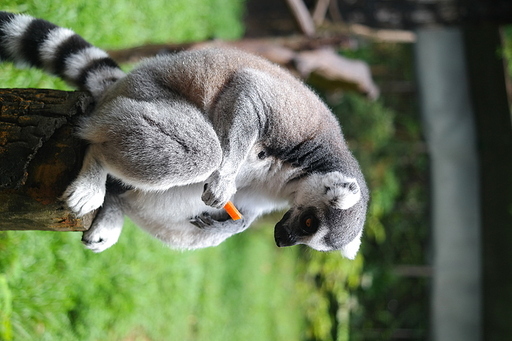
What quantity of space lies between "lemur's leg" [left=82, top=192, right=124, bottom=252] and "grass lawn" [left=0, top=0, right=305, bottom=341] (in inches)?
35.0

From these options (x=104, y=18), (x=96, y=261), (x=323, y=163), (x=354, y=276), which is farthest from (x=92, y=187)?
(x=354, y=276)

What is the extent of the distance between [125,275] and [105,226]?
8.12ft

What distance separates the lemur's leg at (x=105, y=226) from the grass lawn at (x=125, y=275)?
888 mm

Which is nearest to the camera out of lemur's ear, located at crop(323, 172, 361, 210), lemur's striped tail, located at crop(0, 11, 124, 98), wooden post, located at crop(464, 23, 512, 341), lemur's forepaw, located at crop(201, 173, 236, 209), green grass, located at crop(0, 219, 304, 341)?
lemur's forepaw, located at crop(201, 173, 236, 209)

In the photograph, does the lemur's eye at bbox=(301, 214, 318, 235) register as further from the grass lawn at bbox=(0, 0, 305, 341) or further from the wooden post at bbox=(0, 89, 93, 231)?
the grass lawn at bbox=(0, 0, 305, 341)

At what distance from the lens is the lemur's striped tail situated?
233cm

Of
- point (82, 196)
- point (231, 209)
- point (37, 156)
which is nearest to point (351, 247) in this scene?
point (231, 209)

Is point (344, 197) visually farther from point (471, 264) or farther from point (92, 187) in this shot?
point (471, 264)

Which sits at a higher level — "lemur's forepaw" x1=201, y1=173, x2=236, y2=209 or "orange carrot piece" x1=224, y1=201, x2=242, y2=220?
"lemur's forepaw" x1=201, y1=173, x2=236, y2=209

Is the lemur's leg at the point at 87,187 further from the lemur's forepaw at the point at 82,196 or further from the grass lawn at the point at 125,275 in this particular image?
the grass lawn at the point at 125,275

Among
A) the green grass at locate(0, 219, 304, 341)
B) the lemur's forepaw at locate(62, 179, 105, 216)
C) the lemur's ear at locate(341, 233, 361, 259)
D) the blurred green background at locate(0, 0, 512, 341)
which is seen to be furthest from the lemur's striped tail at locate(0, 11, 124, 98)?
the lemur's ear at locate(341, 233, 361, 259)

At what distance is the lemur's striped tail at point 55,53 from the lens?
2.33 m

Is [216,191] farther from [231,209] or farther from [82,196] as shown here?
[82,196]

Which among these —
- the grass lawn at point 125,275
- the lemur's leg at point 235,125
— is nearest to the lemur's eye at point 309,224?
the lemur's leg at point 235,125
